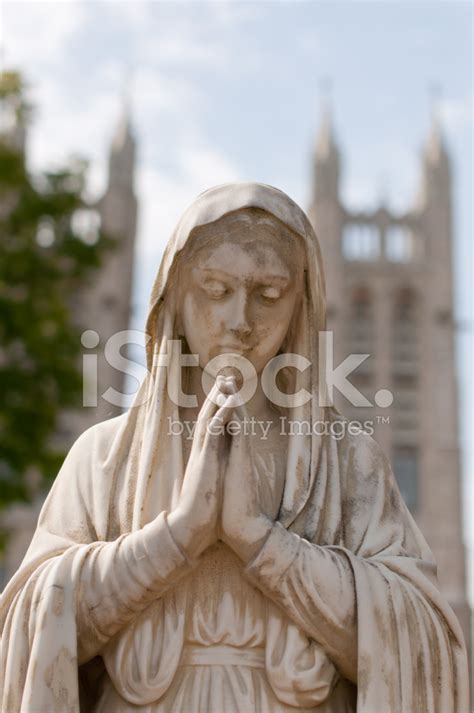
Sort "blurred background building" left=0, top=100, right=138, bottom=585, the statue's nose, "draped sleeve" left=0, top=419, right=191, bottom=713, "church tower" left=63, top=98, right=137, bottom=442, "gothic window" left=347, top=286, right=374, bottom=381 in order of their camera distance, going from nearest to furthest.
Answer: "draped sleeve" left=0, top=419, right=191, bottom=713 → the statue's nose → "blurred background building" left=0, top=100, right=138, bottom=585 → "church tower" left=63, top=98, right=137, bottom=442 → "gothic window" left=347, top=286, right=374, bottom=381

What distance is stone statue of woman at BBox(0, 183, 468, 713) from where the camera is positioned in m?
2.61

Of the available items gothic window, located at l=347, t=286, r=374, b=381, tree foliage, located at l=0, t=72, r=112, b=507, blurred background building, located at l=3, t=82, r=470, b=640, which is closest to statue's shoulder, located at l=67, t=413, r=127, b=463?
tree foliage, located at l=0, t=72, r=112, b=507

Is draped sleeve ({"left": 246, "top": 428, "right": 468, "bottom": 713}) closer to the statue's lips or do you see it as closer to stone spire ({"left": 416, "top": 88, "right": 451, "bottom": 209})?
the statue's lips

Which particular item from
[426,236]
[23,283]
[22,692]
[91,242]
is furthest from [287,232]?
[426,236]

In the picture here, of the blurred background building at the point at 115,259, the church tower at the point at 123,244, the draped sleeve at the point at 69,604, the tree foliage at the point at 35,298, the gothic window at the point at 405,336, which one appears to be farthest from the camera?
the gothic window at the point at 405,336

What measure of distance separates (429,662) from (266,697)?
37cm

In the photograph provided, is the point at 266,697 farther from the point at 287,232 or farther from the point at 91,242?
the point at 91,242

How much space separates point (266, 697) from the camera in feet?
8.63

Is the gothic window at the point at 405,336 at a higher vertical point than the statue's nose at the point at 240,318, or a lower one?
higher

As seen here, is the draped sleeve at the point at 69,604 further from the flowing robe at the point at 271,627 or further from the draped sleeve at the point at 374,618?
the draped sleeve at the point at 374,618

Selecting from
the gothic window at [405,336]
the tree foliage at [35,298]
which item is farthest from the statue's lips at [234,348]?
the gothic window at [405,336]

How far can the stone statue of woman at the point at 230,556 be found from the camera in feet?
8.57

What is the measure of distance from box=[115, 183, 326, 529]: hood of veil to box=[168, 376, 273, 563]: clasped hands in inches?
5.7

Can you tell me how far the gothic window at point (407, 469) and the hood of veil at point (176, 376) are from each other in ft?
144
